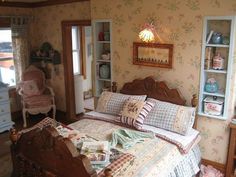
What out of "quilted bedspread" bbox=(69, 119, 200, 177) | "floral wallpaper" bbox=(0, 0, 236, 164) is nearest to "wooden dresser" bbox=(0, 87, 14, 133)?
"quilted bedspread" bbox=(69, 119, 200, 177)

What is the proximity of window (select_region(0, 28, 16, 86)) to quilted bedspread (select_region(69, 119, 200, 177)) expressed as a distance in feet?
8.52

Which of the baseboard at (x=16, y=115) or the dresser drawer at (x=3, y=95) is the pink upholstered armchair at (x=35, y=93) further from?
the baseboard at (x=16, y=115)

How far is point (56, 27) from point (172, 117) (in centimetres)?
308

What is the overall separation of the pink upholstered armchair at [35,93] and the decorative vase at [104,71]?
137cm

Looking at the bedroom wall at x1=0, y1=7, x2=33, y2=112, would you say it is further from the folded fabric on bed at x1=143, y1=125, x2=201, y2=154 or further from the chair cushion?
the folded fabric on bed at x1=143, y1=125, x2=201, y2=154

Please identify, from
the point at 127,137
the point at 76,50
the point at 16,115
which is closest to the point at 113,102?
the point at 127,137

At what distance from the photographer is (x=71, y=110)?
5.23 metres

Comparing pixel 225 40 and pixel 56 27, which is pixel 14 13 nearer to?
pixel 56 27

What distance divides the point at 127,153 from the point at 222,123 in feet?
4.38

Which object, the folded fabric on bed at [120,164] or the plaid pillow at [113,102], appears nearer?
the folded fabric on bed at [120,164]

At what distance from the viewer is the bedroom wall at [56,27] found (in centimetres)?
466

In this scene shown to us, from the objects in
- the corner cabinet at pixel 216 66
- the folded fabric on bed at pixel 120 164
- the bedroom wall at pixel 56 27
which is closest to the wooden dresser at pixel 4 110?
the bedroom wall at pixel 56 27

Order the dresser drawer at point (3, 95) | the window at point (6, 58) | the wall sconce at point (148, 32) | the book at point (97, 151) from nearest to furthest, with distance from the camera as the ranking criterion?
1. the book at point (97, 151)
2. the wall sconce at point (148, 32)
3. the dresser drawer at point (3, 95)
4. the window at point (6, 58)

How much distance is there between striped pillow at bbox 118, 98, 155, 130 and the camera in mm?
3146
